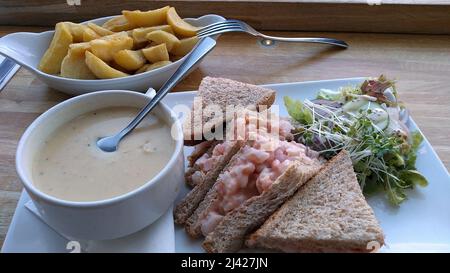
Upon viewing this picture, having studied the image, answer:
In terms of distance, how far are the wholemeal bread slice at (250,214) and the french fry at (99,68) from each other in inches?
34.5

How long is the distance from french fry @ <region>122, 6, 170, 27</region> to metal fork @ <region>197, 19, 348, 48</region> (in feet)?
0.62

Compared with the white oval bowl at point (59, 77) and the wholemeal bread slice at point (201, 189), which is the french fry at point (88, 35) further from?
the wholemeal bread slice at point (201, 189)

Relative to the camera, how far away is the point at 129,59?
6.00ft

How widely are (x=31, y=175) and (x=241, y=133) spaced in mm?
614

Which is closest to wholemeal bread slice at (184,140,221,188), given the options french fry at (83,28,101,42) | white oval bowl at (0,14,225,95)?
white oval bowl at (0,14,225,95)

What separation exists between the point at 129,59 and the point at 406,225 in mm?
1236

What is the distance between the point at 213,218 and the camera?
125 cm

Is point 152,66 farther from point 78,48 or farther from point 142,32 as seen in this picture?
point 78,48

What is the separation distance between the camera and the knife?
202cm

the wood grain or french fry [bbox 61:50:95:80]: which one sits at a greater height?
the wood grain

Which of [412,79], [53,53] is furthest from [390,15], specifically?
[53,53]

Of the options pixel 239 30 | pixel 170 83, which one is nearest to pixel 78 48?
pixel 170 83

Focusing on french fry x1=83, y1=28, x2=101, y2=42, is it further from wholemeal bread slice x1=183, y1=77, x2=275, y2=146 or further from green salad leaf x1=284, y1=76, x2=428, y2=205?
green salad leaf x1=284, y1=76, x2=428, y2=205
